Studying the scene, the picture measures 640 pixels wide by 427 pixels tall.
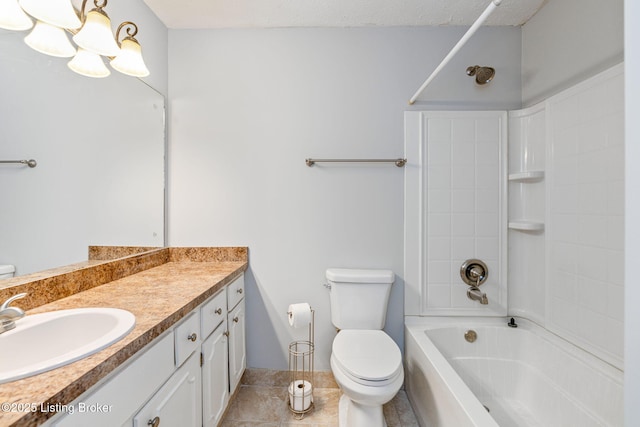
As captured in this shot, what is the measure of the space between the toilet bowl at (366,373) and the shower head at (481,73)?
177cm

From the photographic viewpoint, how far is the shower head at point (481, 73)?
1.85 meters

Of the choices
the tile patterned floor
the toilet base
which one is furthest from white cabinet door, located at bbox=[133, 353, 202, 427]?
the toilet base

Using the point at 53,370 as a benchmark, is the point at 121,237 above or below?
above

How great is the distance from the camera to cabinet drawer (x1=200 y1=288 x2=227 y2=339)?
4.26 feet

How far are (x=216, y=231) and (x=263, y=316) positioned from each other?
674 mm

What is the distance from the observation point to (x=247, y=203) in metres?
1.95

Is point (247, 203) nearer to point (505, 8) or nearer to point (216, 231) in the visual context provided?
point (216, 231)

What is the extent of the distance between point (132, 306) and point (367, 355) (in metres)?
1.10


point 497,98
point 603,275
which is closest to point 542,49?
point 497,98

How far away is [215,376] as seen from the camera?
140 cm

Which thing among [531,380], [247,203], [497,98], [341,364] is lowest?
[531,380]

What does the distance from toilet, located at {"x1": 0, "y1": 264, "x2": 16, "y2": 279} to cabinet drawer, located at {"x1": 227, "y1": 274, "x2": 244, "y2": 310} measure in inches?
34.0

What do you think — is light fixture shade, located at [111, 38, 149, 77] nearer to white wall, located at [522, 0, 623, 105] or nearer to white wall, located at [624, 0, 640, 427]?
white wall, located at [624, 0, 640, 427]

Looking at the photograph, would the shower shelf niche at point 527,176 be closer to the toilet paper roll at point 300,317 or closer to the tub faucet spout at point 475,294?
the tub faucet spout at point 475,294
